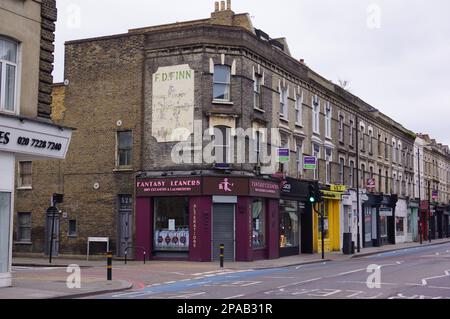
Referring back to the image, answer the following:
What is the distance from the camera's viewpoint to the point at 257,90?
32.6m

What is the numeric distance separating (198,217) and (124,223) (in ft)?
15.1

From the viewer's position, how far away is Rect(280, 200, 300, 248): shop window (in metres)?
34.7

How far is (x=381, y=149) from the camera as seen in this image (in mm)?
54406

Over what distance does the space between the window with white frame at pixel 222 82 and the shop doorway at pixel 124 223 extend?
7.07 metres

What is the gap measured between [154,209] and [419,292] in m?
17.2

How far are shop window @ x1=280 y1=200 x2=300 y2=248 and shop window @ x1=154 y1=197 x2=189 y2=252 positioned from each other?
6.90 meters

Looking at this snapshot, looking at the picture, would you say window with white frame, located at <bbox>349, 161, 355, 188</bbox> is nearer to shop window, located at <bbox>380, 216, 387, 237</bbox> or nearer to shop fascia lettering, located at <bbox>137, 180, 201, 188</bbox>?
shop window, located at <bbox>380, 216, 387, 237</bbox>

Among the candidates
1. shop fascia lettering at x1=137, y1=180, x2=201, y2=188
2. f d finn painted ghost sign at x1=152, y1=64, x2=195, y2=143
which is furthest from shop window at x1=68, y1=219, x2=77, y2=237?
f d finn painted ghost sign at x1=152, y1=64, x2=195, y2=143

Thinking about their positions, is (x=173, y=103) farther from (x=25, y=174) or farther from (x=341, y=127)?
(x=341, y=127)

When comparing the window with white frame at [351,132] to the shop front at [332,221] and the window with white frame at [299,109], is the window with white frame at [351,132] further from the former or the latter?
the window with white frame at [299,109]

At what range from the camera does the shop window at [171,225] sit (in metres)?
29.9

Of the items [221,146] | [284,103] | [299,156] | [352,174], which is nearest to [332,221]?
[352,174]

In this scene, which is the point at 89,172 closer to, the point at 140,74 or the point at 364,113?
the point at 140,74

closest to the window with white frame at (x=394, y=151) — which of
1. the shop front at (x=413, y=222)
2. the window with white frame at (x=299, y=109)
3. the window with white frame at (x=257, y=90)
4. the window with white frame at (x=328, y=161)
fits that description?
the shop front at (x=413, y=222)
